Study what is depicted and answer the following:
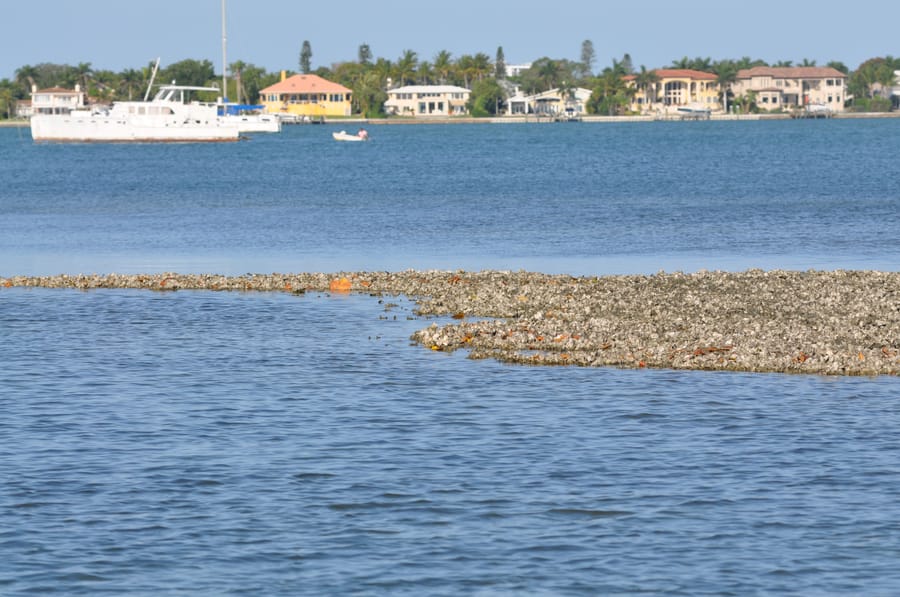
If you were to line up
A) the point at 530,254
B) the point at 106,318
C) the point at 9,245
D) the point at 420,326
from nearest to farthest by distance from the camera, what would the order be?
1. the point at 420,326
2. the point at 106,318
3. the point at 530,254
4. the point at 9,245

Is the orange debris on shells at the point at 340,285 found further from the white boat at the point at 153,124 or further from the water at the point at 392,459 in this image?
the white boat at the point at 153,124

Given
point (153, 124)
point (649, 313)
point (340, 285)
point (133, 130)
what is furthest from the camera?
point (133, 130)

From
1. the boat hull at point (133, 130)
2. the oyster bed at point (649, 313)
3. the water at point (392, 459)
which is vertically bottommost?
the water at point (392, 459)

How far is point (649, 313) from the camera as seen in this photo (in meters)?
32.8

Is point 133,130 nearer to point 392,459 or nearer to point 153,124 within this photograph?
point 153,124

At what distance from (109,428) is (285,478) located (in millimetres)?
4445

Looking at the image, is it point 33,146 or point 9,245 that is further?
point 33,146

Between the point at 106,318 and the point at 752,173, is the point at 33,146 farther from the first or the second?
the point at 106,318

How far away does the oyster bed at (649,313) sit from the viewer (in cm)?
2859

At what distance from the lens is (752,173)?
357ft

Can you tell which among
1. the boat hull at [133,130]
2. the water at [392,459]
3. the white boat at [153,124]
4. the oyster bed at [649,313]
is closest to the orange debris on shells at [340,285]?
the oyster bed at [649,313]

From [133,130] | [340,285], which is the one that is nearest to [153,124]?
[133,130]

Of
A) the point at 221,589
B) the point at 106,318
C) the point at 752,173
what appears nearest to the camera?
the point at 221,589

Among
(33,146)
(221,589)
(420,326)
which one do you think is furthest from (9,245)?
(33,146)
